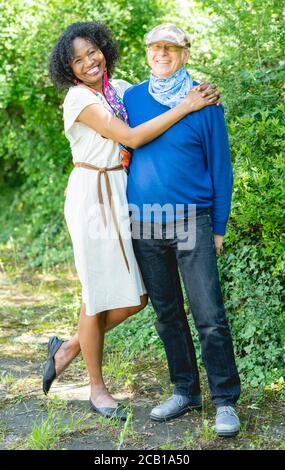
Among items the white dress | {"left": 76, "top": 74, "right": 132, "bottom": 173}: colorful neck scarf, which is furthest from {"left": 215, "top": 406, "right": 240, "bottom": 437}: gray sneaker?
{"left": 76, "top": 74, "right": 132, "bottom": 173}: colorful neck scarf

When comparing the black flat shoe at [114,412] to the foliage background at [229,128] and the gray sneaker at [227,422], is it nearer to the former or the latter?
the gray sneaker at [227,422]

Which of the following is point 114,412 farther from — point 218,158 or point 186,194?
point 218,158

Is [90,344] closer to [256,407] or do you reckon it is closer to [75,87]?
[256,407]

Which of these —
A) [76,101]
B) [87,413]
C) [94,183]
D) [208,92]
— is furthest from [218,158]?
[87,413]

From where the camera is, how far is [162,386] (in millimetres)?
4266

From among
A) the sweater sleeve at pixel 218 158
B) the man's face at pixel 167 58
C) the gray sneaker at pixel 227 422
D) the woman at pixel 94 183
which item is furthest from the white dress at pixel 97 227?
the gray sneaker at pixel 227 422

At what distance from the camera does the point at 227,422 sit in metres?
3.49

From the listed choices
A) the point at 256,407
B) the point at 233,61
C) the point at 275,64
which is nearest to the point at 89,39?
the point at 233,61

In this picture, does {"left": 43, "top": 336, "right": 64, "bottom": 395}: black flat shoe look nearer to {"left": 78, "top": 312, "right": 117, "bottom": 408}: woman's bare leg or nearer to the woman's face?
{"left": 78, "top": 312, "right": 117, "bottom": 408}: woman's bare leg

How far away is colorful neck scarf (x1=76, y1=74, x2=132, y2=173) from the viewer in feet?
11.8

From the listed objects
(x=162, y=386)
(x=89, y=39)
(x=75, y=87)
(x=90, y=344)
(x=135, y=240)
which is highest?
(x=89, y=39)

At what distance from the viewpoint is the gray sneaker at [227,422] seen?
3475 mm

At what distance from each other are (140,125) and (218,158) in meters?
0.40

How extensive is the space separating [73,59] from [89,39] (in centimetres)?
16
